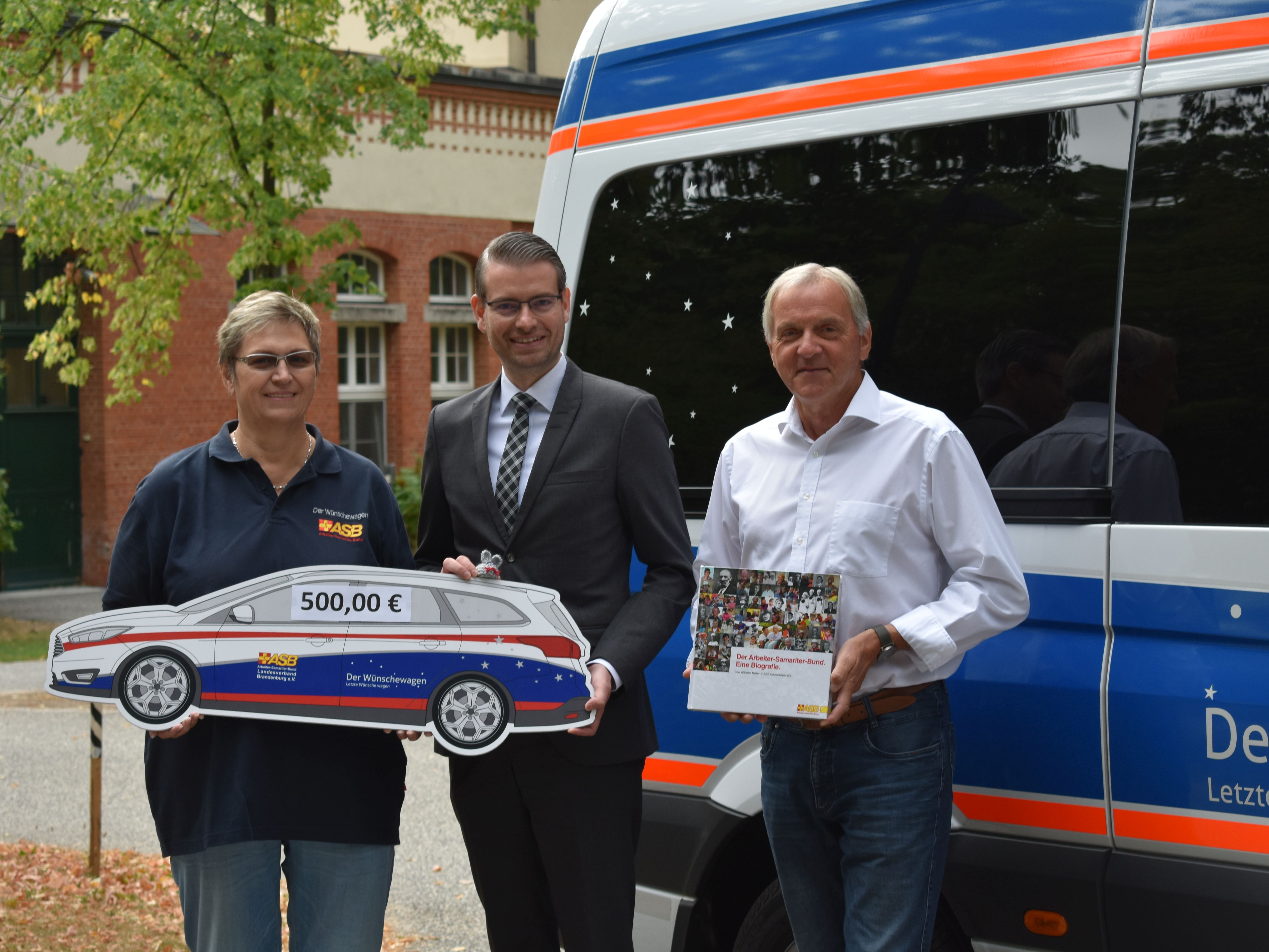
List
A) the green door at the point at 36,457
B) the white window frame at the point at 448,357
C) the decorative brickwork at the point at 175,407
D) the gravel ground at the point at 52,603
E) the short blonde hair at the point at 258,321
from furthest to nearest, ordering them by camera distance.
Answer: the white window frame at the point at 448,357
the decorative brickwork at the point at 175,407
the green door at the point at 36,457
the gravel ground at the point at 52,603
the short blonde hair at the point at 258,321

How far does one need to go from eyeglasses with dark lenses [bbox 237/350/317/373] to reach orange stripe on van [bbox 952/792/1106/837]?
5.37 feet

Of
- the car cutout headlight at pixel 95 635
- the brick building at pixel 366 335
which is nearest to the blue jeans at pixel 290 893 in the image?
the car cutout headlight at pixel 95 635

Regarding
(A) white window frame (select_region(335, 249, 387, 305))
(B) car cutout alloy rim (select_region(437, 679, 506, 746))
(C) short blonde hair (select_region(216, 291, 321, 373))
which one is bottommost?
(B) car cutout alloy rim (select_region(437, 679, 506, 746))

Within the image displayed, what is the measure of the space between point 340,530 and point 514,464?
0.40 metres

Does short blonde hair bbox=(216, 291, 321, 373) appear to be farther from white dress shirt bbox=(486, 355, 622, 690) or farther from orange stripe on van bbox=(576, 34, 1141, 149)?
orange stripe on van bbox=(576, 34, 1141, 149)

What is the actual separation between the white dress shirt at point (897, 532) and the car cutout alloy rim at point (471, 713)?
454 mm

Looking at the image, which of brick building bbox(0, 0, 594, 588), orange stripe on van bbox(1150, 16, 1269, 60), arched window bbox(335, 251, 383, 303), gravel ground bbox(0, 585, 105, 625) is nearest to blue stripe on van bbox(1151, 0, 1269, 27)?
orange stripe on van bbox(1150, 16, 1269, 60)

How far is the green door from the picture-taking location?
1595cm

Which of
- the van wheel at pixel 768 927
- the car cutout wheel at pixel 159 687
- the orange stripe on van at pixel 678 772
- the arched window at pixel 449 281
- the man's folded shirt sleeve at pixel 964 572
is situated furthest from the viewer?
the arched window at pixel 449 281

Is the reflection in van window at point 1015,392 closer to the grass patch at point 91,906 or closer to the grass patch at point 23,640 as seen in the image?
the grass patch at point 91,906

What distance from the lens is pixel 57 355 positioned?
12156 millimetres

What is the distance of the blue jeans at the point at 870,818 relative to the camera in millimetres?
2520

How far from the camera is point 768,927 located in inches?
121

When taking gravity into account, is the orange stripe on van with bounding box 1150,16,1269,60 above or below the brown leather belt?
above
